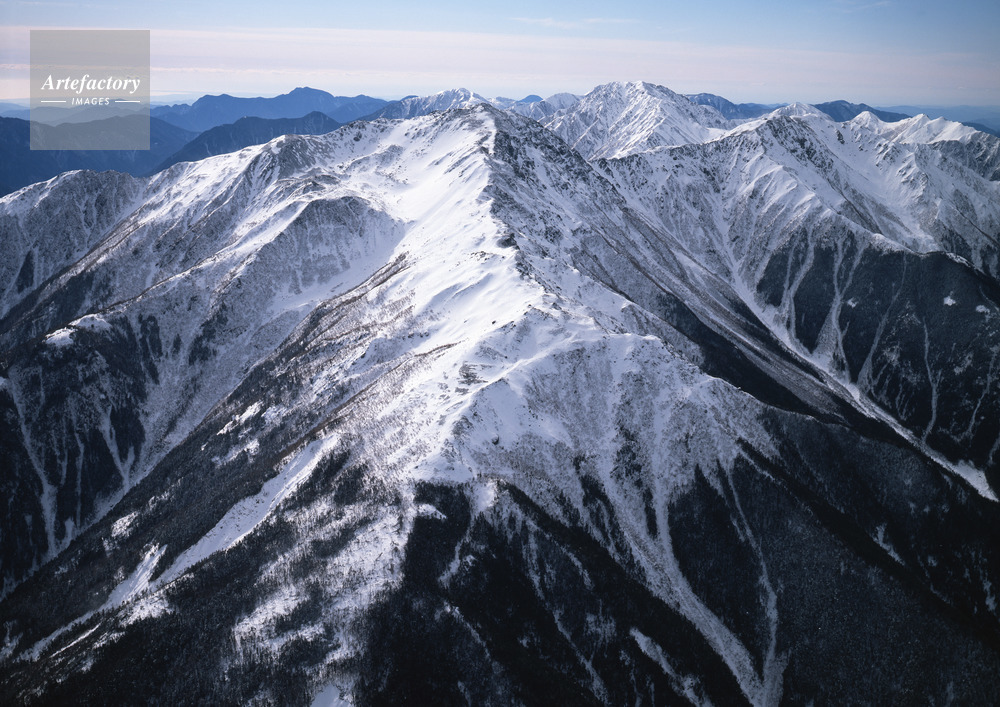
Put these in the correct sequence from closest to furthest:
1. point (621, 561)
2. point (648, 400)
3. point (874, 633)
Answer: point (874, 633)
point (621, 561)
point (648, 400)

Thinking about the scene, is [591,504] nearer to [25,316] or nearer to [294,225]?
[294,225]

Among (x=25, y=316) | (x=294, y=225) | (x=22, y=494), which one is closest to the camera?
(x=22, y=494)

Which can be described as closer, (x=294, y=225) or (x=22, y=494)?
(x=22, y=494)

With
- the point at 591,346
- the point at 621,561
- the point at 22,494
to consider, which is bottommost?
the point at 22,494

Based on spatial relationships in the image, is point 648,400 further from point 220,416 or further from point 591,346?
point 220,416

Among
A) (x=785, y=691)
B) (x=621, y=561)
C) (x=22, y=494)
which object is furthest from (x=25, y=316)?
(x=785, y=691)

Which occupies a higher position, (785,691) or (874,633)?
(874,633)
